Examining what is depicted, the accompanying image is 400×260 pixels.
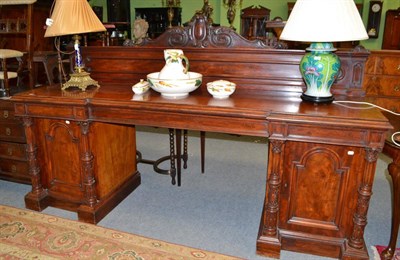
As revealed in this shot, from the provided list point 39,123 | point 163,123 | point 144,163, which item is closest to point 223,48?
point 163,123

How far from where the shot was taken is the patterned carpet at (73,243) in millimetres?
1902

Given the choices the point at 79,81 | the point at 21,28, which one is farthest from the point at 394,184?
the point at 21,28

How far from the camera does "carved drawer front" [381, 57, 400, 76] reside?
4266 millimetres

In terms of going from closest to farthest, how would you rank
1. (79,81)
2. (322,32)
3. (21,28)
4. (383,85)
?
1. (322,32)
2. (79,81)
3. (21,28)
4. (383,85)

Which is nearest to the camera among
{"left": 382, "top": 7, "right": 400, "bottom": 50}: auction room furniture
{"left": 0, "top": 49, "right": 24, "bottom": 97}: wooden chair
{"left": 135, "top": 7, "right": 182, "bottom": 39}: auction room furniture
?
{"left": 0, "top": 49, "right": 24, "bottom": 97}: wooden chair

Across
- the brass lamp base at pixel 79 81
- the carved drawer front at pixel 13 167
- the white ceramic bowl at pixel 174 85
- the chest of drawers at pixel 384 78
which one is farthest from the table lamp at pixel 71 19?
the chest of drawers at pixel 384 78

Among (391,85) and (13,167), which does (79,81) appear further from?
(391,85)

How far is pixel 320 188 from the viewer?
5.96 ft

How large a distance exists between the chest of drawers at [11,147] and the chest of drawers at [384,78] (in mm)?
4143

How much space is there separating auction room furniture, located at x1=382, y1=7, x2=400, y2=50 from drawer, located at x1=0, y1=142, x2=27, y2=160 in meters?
6.97

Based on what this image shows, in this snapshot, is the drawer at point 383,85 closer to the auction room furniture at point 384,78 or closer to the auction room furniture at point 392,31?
the auction room furniture at point 384,78

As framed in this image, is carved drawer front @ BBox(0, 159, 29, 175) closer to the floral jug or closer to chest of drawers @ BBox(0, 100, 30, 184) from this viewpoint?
chest of drawers @ BBox(0, 100, 30, 184)

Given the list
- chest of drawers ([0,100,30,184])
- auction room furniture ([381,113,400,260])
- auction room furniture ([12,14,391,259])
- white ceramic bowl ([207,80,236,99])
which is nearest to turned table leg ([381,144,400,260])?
auction room furniture ([381,113,400,260])

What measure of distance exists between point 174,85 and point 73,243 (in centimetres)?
114
